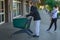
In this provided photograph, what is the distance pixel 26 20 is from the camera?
11703mm

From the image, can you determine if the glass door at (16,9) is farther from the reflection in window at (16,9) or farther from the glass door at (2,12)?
the glass door at (2,12)

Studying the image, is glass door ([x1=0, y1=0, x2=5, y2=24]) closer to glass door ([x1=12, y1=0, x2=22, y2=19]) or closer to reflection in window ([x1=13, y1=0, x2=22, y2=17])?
glass door ([x1=12, y1=0, x2=22, y2=19])

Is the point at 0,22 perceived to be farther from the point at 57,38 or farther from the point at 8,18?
the point at 57,38

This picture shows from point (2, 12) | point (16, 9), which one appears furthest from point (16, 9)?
point (2, 12)

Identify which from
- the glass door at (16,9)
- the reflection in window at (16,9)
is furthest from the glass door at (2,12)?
the reflection in window at (16,9)

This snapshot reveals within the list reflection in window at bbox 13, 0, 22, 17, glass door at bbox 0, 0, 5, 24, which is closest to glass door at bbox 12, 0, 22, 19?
reflection in window at bbox 13, 0, 22, 17

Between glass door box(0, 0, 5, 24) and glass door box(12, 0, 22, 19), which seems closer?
glass door box(0, 0, 5, 24)

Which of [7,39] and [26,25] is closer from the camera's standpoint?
[7,39]

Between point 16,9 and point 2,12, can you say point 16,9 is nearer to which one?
point 16,9

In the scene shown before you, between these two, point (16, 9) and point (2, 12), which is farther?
point (16, 9)

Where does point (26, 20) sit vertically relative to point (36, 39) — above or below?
above

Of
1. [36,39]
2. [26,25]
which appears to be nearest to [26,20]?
[26,25]

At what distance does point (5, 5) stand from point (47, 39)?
985 cm

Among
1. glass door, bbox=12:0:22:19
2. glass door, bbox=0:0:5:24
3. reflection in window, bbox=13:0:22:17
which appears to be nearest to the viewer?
glass door, bbox=0:0:5:24
